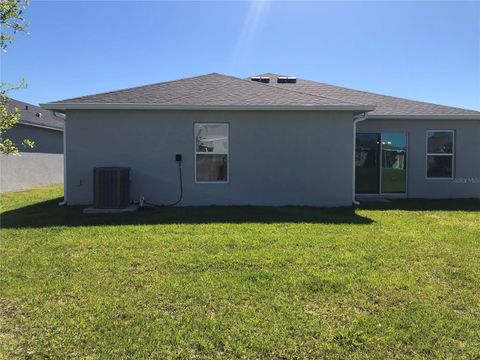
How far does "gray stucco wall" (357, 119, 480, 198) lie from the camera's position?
12.6 m

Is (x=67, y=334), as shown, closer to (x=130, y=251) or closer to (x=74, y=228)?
(x=130, y=251)

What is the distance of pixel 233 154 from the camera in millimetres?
10172

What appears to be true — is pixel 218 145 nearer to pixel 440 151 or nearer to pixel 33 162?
pixel 440 151

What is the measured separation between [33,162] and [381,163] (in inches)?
560

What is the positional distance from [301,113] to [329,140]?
1.02 meters

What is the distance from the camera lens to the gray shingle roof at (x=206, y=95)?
10031 mm

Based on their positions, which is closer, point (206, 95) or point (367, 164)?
point (206, 95)

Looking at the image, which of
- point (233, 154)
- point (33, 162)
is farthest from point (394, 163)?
point (33, 162)

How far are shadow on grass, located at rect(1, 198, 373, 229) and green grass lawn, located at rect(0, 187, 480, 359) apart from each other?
0.35 meters

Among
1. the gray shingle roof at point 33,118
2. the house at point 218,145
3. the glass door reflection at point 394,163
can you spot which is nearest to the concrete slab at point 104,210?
the house at point 218,145

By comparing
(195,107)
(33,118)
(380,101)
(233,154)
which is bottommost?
(233,154)

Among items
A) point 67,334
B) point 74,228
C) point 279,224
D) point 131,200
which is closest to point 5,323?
point 67,334

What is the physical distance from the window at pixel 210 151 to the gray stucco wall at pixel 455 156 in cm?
485

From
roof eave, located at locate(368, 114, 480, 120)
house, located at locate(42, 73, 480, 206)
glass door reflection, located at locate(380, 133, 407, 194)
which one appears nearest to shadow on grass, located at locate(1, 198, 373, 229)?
house, located at locate(42, 73, 480, 206)
